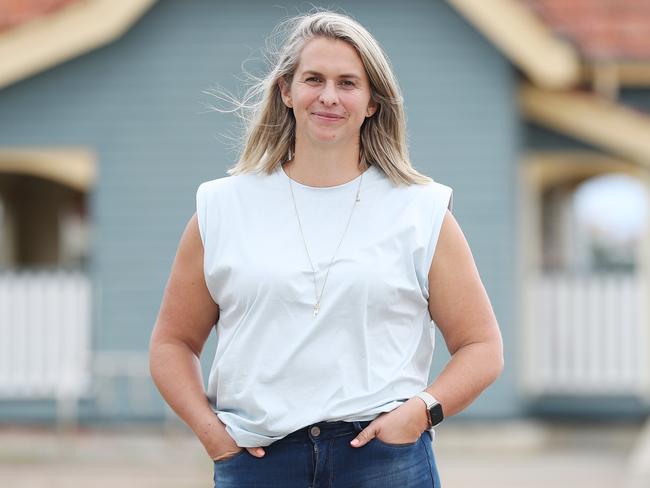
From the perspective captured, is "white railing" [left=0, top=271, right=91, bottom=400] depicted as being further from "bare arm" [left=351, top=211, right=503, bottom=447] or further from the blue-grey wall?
"bare arm" [left=351, top=211, right=503, bottom=447]

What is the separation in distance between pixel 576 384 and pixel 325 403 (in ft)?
32.4

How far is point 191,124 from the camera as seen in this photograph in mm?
11945

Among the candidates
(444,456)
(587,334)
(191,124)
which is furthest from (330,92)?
(587,334)

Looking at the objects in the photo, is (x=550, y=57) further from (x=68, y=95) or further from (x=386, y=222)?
(x=386, y=222)

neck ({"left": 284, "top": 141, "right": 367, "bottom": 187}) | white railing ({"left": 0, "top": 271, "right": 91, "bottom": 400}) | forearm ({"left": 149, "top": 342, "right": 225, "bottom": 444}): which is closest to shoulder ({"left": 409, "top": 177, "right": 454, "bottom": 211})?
neck ({"left": 284, "top": 141, "right": 367, "bottom": 187})

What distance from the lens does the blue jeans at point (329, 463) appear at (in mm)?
3098

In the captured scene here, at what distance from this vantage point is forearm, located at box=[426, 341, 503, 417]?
126 inches

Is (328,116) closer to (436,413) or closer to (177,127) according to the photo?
(436,413)

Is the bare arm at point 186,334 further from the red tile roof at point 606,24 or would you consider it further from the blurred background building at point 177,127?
the red tile roof at point 606,24

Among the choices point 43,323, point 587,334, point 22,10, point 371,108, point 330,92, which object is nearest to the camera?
point 330,92

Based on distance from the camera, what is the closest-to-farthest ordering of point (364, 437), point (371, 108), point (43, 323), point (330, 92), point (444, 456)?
point (364, 437), point (330, 92), point (371, 108), point (444, 456), point (43, 323)

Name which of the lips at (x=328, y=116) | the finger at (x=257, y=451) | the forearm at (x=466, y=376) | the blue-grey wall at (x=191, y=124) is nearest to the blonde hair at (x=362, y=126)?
the lips at (x=328, y=116)

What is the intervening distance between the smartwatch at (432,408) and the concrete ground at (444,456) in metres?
6.10

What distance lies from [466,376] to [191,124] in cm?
892
